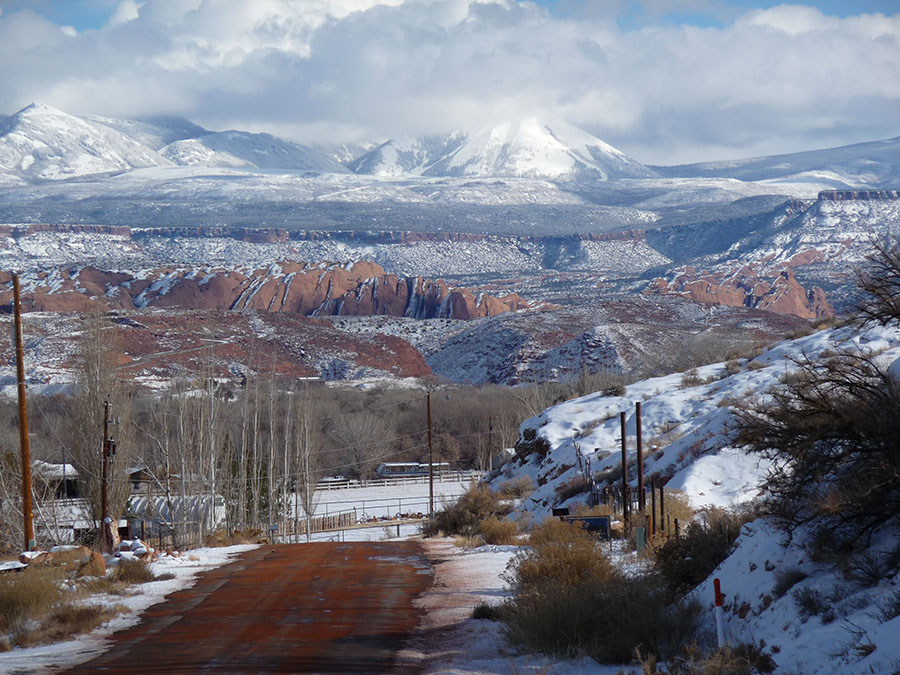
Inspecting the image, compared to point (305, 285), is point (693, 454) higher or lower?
lower

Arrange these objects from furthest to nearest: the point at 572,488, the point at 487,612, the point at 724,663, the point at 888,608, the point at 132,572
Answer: the point at 572,488, the point at 132,572, the point at 487,612, the point at 724,663, the point at 888,608

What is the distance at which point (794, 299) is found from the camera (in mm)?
184125

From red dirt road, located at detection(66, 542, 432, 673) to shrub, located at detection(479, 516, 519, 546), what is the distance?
376 cm

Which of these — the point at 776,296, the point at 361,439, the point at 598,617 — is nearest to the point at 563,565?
the point at 598,617

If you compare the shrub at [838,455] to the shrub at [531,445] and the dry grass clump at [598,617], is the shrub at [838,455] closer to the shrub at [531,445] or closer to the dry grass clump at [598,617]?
the dry grass clump at [598,617]

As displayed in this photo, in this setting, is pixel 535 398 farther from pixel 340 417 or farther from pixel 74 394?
pixel 74 394

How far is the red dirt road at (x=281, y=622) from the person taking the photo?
40.8 feet

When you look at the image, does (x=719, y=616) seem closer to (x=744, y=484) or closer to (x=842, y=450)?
(x=842, y=450)

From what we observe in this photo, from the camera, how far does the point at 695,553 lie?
13609 millimetres

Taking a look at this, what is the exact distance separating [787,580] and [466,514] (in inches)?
1033

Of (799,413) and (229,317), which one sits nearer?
(799,413)

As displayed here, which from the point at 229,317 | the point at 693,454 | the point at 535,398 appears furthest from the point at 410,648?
the point at 229,317

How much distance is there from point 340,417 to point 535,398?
757 inches

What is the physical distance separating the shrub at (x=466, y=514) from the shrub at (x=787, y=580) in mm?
24985
